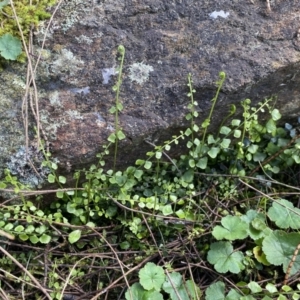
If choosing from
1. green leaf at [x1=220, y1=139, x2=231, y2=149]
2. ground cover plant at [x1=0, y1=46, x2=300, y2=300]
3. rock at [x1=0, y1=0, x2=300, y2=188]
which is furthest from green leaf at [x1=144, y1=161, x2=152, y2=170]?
green leaf at [x1=220, y1=139, x2=231, y2=149]

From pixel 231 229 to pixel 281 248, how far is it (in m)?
0.25

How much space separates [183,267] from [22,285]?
74cm

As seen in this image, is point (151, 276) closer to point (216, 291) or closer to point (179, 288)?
point (179, 288)

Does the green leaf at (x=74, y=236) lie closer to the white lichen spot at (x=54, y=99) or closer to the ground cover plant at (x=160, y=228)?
the ground cover plant at (x=160, y=228)

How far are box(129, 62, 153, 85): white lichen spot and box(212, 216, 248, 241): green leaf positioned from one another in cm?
76

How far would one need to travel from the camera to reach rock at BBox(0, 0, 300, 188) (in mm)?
2072

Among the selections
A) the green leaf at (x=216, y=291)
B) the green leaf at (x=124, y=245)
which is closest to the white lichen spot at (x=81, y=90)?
the green leaf at (x=124, y=245)

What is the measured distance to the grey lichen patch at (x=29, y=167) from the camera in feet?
6.73

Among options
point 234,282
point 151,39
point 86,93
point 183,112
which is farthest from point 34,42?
point 234,282

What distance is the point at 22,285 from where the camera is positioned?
6.63 ft

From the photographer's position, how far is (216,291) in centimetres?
200

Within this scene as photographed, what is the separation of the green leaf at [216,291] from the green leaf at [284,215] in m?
0.41

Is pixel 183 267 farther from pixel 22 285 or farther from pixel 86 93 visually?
pixel 86 93

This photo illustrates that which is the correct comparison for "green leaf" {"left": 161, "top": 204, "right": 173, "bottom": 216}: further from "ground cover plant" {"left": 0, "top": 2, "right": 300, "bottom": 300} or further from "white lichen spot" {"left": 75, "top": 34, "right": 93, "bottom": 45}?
"white lichen spot" {"left": 75, "top": 34, "right": 93, "bottom": 45}
